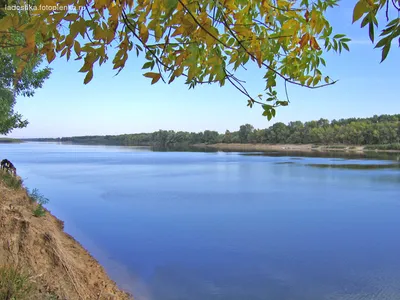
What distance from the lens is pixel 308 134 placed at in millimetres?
121125

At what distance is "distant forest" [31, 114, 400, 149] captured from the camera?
10062 cm

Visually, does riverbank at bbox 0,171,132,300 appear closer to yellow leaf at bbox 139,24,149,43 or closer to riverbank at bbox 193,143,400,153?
yellow leaf at bbox 139,24,149,43

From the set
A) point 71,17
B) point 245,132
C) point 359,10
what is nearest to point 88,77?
point 71,17

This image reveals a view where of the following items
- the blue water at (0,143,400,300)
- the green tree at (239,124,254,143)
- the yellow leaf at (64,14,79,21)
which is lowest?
the blue water at (0,143,400,300)

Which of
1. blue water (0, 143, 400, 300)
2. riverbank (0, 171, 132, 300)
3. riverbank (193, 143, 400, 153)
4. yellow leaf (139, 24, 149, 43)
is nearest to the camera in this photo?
yellow leaf (139, 24, 149, 43)

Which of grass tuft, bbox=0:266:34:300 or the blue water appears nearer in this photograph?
grass tuft, bbox=0:266:34:300

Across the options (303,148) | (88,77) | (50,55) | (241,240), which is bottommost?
(241,240)

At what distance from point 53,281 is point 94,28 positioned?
4.46 metres

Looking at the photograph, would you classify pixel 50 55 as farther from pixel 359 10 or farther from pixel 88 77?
pixel 359 10

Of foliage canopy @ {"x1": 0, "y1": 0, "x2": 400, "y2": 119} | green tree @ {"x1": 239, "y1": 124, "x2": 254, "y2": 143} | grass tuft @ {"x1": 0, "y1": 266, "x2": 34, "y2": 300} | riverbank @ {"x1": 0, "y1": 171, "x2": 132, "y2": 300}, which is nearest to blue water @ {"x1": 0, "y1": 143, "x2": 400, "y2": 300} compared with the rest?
riverbank @ {"x1": 0, "y1": 171, "x2": 132, "y2": 300}

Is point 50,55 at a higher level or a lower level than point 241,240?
higher

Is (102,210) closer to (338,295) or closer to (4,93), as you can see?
(4,93)

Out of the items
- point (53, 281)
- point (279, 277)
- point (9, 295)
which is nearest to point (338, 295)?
point (279, 277)

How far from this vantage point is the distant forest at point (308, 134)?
101m
